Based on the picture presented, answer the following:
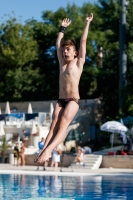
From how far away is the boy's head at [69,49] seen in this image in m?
7.99

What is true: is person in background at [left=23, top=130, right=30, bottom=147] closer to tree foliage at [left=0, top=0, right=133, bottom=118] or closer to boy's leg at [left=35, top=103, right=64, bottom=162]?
tree foliage at [left=0, top=0, right=133, bottom=118]

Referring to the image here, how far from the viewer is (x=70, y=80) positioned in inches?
316

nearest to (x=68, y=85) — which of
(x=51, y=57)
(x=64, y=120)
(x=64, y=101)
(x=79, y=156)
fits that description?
(x=64, y=101)

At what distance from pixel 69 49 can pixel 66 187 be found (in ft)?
35.2

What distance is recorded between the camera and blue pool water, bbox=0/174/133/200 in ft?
51.8

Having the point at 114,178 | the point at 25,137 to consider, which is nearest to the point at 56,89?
the point at 25,137

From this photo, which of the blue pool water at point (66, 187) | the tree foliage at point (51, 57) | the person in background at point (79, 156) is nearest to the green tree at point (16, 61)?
the tree foliage at point (51, 57)

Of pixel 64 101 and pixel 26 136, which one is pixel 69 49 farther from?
pixel 26 136

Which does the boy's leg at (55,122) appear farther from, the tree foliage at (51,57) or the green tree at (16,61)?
the green tree at (16,61)

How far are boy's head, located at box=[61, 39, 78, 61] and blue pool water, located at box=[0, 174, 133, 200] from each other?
6170mm

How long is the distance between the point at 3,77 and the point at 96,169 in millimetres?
19512

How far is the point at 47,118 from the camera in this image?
35.1 meters

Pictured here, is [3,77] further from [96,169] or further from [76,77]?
[76,77]

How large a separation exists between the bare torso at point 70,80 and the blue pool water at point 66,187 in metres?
5.92
